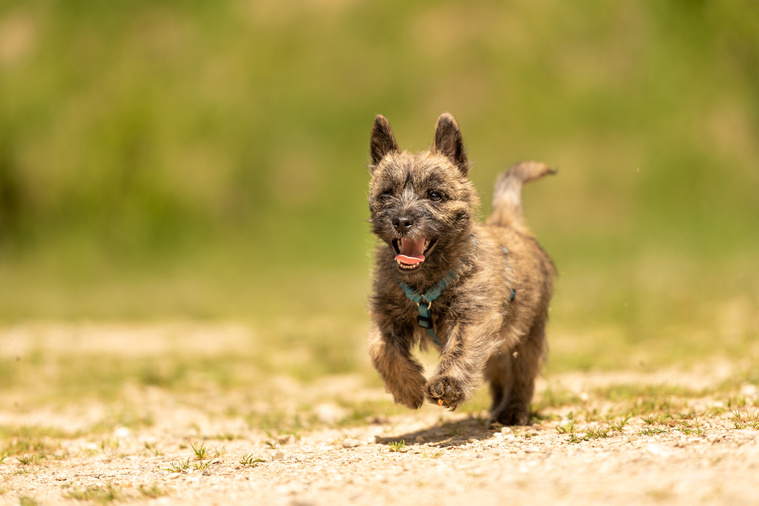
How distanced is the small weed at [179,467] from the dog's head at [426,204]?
2.00 meters

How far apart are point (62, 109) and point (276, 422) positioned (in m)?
17.4

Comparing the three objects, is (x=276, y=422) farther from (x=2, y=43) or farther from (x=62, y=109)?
(x=2, y=43)

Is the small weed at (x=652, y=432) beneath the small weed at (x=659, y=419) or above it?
beneath

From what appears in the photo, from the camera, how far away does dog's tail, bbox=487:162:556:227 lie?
8.09 meters

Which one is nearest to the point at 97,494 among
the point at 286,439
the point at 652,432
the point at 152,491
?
the point at 152,491

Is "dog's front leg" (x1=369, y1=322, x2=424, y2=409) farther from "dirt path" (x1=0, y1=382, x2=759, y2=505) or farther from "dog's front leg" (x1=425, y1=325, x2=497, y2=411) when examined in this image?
"dirt path" (x1=0, y1=382, x2=759, y2=505)

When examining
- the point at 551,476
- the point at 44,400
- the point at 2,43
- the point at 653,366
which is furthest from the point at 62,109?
the point at 551,476

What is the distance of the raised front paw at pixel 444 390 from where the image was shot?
5.78 m

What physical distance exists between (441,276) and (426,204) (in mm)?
554

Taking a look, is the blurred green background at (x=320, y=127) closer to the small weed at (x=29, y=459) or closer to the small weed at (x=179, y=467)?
the small weed at (x=29, y=459)

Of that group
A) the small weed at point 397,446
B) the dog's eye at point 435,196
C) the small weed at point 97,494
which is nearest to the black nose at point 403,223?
the dog's eye at point 435,196

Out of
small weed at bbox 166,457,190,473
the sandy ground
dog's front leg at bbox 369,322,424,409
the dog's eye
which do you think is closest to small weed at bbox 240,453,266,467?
the sandy ground

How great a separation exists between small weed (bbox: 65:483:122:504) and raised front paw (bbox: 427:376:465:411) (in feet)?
6.91

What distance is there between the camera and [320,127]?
2172 cm
